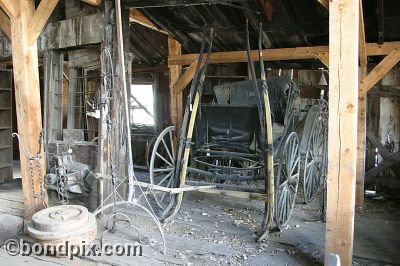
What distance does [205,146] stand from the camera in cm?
417

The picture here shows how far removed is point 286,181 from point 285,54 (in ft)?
6.74

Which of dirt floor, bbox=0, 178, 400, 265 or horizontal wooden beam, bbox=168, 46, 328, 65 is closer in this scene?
dirt floor, bbox=0, 178, 400, 265

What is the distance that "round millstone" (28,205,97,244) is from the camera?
116 inches

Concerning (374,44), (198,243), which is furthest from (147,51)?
(198,243)

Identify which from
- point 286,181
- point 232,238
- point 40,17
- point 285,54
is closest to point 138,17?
point 40,17

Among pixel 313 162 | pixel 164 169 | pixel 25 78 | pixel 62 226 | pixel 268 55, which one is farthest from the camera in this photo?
pixel 268 55

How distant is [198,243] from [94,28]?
8.73 ft

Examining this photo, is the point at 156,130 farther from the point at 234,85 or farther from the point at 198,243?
the point at 198,243

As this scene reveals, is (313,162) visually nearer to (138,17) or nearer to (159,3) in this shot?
(159,3)

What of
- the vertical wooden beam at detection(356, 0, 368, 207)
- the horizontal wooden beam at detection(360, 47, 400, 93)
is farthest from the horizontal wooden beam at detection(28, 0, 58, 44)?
the horizontal wooden beam at detection(360, 47, 400, 93)

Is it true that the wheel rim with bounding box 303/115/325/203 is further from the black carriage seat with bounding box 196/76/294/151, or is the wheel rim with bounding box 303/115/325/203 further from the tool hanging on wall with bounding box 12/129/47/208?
the tool hanging on wall with bounding box 12/129/47/208

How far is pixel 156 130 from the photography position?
25.3ft

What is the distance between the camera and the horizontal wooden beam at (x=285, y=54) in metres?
4.61

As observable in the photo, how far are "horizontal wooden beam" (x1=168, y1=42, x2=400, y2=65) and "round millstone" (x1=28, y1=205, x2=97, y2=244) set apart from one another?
3.01 metres
